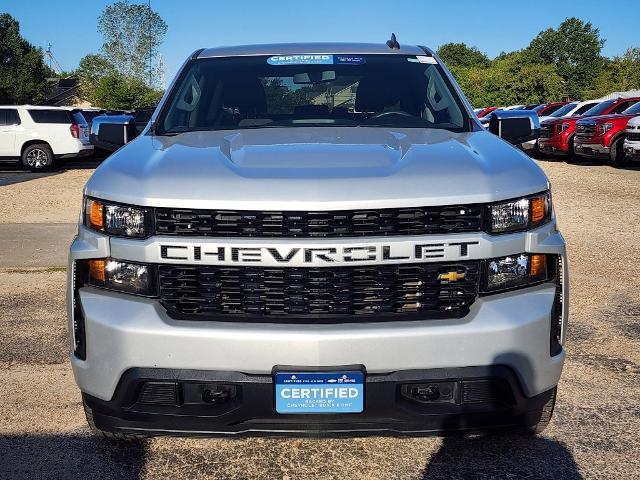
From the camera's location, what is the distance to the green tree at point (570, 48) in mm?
97312

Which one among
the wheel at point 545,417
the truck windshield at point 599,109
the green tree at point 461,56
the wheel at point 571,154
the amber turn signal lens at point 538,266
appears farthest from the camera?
the green tree at point 461,56

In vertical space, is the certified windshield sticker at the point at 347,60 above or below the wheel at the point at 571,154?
above

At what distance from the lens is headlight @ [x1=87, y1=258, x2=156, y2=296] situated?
2760 mm

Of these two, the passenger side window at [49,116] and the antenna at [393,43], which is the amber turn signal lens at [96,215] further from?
the passenger side window at [49,116]

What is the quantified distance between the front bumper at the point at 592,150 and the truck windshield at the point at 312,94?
14.8 metres

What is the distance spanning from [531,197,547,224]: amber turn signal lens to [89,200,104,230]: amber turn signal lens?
1.65 m

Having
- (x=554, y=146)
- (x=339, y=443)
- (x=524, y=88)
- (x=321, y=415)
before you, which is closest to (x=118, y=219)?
(x=321, y=415)

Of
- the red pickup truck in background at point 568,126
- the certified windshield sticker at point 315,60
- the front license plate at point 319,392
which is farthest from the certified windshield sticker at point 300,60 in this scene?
the red pickup truck in background at point 568,126

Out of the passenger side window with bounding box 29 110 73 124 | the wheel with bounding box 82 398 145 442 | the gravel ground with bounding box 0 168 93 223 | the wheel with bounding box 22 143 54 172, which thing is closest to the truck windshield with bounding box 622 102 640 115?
the gravel ground with bounding box 0 168 93 223

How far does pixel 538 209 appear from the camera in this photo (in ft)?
9.41

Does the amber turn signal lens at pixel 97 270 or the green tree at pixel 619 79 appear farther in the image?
the green tree at pixel 619 79

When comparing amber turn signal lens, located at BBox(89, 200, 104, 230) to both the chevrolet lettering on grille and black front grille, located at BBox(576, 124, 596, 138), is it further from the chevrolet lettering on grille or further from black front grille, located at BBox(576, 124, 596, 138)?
black front grille, located at BBox(576, 124, 596, 138)

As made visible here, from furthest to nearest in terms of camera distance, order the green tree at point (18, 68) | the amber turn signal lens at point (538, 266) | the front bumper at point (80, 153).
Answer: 1. the green tree at point (18, 68)
2. the front bumper at point (80, 153)
3. the amber turn signal lens at point (538, 266)

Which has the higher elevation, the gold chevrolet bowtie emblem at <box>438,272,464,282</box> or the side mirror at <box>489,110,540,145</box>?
the side mirror at <box>489,110,540,145</box>
